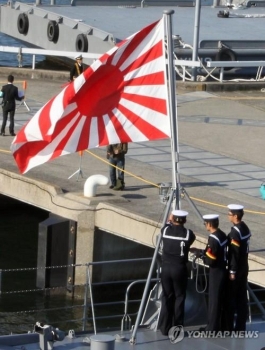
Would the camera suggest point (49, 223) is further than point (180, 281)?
Yes

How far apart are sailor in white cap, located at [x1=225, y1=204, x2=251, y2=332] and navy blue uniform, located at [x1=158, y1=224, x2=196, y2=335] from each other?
47 cm

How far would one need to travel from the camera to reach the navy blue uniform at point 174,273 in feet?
35.1

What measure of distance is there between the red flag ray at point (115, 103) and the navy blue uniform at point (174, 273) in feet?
3.43

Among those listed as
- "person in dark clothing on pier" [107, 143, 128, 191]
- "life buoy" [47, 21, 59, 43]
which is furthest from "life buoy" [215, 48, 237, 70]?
"person in dark clothing on pier" [107, 143, 128, 191]

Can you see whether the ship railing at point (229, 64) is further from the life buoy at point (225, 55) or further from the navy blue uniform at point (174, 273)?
the navy blue uniform at point (174, 273)

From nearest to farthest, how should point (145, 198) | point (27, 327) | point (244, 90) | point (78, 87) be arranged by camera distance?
point (78, 87) < point (27, 327) < point (145, 198) < point (244, 90)

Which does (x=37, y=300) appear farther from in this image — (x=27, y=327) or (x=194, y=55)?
(x=194, y=55)

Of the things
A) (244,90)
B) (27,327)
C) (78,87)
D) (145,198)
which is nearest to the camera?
(78,87)

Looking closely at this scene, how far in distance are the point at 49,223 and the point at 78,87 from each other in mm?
7300

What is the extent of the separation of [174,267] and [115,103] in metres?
1.85

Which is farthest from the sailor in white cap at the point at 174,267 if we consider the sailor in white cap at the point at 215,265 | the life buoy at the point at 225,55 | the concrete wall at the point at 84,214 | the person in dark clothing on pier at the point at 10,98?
the life buoy at the point at 225,55

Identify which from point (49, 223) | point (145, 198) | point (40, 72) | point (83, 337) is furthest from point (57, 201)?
point (40, 72)

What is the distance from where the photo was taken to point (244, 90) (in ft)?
96.3

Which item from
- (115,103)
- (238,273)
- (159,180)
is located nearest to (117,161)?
(159,180)
